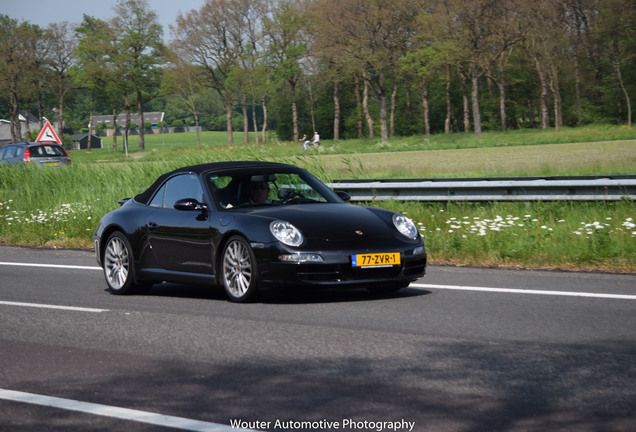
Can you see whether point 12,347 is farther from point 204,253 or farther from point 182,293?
point 182,293

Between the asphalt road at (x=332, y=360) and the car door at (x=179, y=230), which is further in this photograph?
the car door at (x=179, y=230)

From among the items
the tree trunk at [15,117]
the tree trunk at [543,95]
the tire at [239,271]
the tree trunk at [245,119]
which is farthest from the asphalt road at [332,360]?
the tree trunk at [15,117]

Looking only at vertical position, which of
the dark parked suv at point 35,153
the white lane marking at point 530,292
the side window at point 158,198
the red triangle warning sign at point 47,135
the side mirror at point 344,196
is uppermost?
the red triangle warning sign at point 47,135

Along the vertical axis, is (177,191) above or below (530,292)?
above

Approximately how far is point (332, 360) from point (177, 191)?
167 inches

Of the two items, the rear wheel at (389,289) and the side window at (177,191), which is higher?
the side window at (177,191)

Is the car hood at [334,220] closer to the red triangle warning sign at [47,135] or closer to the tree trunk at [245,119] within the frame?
the red triangle warning sign at [47,135]

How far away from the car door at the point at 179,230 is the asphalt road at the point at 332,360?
40 cm

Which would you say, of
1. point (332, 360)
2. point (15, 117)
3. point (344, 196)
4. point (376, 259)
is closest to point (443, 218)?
point (344, 196)

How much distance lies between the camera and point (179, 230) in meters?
8.99

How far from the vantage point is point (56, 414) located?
4.52m

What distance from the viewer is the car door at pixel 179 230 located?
8688 millimetres

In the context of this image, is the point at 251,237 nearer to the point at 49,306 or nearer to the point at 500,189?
the point at 49,306

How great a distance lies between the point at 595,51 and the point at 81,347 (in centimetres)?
8165
